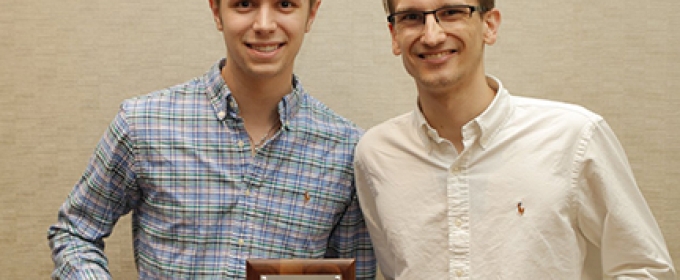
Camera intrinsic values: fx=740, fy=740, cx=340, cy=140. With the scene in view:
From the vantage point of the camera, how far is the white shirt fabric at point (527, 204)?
61.5 inches

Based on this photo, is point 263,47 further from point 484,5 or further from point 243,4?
point 484,5

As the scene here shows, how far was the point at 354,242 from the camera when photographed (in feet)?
6.28

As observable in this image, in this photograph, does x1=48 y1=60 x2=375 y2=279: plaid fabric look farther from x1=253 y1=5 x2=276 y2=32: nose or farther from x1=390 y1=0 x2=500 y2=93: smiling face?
x1=390 y1=0 x2=500 y2=93: smiling face

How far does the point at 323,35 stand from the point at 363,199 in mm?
525

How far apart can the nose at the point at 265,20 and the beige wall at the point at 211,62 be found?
397mm

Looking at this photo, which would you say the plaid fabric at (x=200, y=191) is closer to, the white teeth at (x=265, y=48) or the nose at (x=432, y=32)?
the white teeth at (x=265, y=48)

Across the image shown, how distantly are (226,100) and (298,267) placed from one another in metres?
0.51

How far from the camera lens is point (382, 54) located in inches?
82.7

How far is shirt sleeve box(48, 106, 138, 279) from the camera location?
68.2 inches

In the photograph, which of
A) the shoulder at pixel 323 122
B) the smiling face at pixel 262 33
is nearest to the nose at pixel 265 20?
the smiling face at pixel 262 33

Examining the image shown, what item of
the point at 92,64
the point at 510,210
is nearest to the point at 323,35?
the point at 92,64

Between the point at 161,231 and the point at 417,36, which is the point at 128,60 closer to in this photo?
the point at 161,231

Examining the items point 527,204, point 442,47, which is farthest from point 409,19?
point 527,204

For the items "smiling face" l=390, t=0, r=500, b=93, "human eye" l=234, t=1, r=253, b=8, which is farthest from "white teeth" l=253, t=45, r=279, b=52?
"smiling face" l=390, t=0, r=500, b=93
